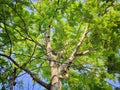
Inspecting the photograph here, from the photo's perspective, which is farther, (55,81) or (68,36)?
(68,36)

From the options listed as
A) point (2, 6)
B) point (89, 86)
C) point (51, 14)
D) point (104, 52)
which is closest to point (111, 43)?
point (104, 52)

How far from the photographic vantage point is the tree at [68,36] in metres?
7.71

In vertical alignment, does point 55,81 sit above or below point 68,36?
below

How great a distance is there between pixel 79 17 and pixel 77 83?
3757 mm

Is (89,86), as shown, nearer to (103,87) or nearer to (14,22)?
(103,87)

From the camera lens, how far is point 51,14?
7.95m

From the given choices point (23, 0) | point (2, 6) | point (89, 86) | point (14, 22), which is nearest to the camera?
point (2, 6)

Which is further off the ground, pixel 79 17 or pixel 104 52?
pixel 79 17

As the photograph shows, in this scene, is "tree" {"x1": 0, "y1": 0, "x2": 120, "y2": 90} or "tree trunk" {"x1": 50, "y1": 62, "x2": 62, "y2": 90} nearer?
"tree" {"x1": 0, "y1": 0, "x2": 120, "y2": 90}

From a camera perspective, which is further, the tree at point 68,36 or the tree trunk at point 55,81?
the tree trunk at point 55,81

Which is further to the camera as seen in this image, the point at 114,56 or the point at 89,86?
the point at 89,86

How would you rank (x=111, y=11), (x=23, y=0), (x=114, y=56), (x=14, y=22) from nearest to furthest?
(x=23, y=0), (x=14, y=22), (x=111, y=11), (x=114, y=56)

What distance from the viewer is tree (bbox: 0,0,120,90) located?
7.71 m

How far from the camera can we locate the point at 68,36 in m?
10.2
